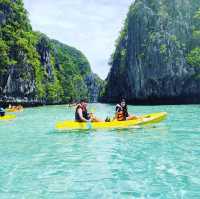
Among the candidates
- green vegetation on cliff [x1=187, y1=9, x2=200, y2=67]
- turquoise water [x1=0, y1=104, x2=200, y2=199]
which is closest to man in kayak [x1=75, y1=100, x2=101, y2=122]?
turquoise water [x1=0, y1=104, x2=200, y2=199]

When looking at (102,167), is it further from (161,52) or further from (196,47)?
(196,47)

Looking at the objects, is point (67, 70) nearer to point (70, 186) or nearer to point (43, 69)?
point (43, 69)

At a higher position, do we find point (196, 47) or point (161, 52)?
point (196, 47)

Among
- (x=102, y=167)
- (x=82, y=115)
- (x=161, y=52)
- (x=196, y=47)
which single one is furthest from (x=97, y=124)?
(x=196, y=47)

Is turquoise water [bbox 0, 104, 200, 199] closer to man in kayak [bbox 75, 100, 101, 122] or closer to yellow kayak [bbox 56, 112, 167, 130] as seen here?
yellow kayak [bbox 56, 112, 167, 130]

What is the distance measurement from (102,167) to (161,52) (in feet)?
184

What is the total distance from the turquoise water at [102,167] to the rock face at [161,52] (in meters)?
49.1

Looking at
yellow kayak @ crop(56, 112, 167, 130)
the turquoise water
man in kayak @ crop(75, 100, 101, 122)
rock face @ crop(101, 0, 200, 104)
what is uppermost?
rock face @ crop(101, 0, 200, 104)

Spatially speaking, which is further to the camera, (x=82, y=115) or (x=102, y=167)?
(x=82, y=115)

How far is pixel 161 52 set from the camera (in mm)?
64438

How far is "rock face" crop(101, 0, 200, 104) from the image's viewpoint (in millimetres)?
64344

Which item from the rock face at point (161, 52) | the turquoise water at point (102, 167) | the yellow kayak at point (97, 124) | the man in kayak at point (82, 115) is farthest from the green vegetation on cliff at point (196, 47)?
the turquoise water at point (102, 167)

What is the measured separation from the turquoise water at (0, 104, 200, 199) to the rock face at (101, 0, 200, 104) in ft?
161

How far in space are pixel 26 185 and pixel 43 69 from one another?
92.2 metres
